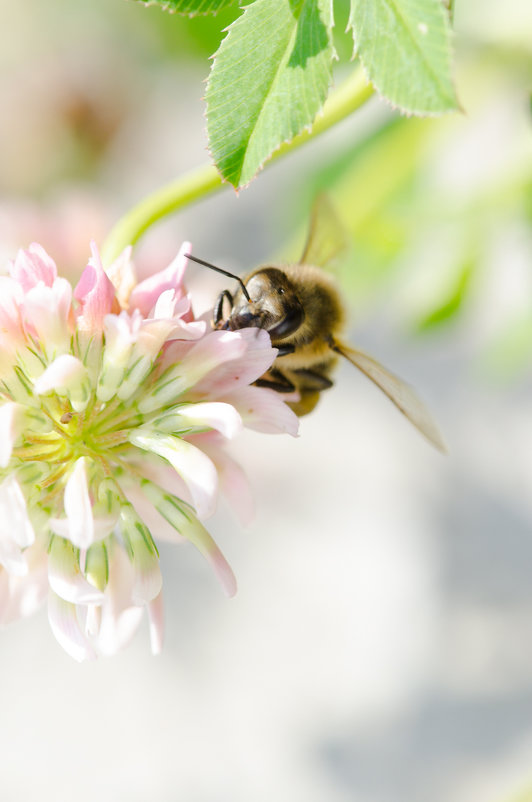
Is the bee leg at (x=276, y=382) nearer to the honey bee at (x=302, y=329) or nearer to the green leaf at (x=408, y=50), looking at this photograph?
the honey bee at (x=302, y=329)

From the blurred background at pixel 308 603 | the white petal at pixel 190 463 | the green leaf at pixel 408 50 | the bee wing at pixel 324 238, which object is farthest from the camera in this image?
the blurred background at pixel 308 603

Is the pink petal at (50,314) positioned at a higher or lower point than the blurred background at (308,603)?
higher

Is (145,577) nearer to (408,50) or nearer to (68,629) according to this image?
(68,629)

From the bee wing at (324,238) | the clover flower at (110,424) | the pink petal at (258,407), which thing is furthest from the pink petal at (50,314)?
the bee wing at (324,238)

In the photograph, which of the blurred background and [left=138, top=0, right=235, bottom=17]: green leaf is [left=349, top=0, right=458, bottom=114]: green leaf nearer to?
[left=138, top=0, right=235, bottom=17]: green leaf

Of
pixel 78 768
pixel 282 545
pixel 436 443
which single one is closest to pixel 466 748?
pixel 282 545
